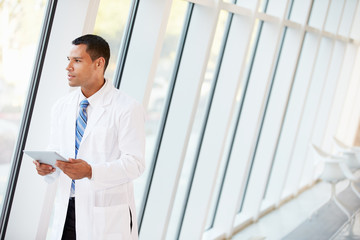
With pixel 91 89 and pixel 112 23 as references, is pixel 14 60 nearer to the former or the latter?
pixel 91 89

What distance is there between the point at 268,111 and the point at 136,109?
4.48 metres

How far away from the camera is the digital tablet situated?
215cm

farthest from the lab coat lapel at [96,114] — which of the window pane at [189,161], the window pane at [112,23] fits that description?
the window pane at [189,161]

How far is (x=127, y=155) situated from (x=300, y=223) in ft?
15.7

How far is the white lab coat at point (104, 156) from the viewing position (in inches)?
91.6

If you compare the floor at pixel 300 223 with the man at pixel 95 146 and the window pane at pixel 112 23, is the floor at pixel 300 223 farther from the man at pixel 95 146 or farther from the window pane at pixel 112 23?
the man at pixel 95 146

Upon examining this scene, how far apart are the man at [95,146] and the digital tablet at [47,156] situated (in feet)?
0.25

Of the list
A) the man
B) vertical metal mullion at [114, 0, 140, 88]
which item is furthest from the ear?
vertical metal mullion at [114, 0, 140, 88]

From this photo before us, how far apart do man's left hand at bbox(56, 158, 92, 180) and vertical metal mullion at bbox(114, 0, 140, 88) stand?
5.41 feet

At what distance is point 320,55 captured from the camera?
8102mm

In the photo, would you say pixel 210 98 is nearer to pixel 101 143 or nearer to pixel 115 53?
pixel 115 53

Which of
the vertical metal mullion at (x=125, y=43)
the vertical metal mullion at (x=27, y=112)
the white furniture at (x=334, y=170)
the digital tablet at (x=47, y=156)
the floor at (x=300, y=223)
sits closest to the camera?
the digital tablet at (x=47, y=156)

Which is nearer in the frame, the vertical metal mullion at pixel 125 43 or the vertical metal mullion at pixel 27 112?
the vertical metal mullion at pixel 27 112

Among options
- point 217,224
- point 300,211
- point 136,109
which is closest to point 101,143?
point 136,109
